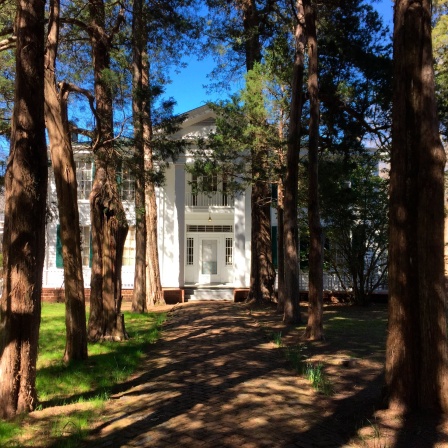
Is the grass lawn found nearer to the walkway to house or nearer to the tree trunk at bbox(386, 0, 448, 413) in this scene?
the walkway to house

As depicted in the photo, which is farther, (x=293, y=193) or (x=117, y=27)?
(x=293, y=193)

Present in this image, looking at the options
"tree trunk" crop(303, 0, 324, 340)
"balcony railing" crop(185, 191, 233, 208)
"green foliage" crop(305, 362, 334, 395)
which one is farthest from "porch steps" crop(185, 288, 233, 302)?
"green foliage" crop(305, 362, 334, 395)

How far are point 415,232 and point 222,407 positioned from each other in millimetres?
2827

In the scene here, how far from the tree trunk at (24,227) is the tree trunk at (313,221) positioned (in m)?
6.26

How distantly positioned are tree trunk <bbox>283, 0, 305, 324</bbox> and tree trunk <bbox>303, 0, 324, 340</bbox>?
1.21 meters

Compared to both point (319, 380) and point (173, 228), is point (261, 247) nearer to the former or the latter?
point (173, 228)

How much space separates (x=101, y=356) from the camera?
8.77 m

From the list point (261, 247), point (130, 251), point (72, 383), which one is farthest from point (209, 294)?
point (72, 383)

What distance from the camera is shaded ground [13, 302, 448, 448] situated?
4.67 meters

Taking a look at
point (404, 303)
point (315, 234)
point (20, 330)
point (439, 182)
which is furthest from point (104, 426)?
point (315, 234)

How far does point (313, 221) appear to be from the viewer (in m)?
10.7

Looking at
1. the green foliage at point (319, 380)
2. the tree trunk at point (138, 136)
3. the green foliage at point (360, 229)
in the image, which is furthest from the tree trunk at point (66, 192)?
the green foliage at point (360, 229)

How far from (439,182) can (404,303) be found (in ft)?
4.24

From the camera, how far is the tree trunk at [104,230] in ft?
34.1
